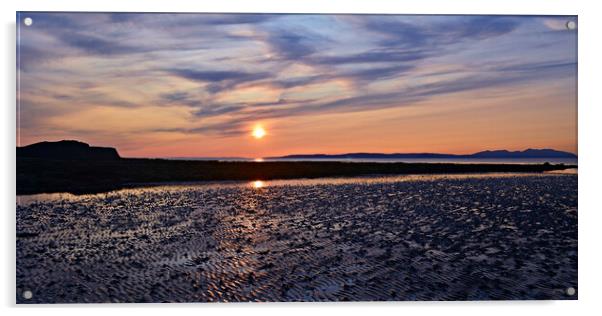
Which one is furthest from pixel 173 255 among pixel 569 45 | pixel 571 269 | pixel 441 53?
pixel 569 45

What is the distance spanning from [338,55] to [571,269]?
202 inches

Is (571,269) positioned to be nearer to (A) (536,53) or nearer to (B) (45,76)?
(A) (536,53)

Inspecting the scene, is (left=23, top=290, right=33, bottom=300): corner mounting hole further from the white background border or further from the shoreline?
the shoreline

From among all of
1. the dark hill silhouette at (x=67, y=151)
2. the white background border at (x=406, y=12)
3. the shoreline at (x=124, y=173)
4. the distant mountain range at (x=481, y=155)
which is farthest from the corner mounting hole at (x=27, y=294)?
the distant mountain range at (x=481, y=155)

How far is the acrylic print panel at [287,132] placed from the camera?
7395 millimetres

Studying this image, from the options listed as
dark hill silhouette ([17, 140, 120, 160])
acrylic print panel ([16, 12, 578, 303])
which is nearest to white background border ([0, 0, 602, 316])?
acrylic print panel ([16, 12, 578, 303])

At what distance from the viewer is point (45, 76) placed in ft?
25.8

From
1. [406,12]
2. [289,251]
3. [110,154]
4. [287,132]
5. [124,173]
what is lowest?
[289,251]

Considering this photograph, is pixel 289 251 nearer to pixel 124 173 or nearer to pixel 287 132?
pixel 287 132

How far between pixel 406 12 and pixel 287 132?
3010 mm

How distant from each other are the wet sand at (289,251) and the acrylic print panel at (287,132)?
0.03 meters

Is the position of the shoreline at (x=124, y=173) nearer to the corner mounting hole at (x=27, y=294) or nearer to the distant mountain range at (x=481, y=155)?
the distant mountain range at (x=481, y=155)

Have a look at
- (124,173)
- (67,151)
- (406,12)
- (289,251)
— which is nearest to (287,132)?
(289,251)

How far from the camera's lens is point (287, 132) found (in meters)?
9.20
